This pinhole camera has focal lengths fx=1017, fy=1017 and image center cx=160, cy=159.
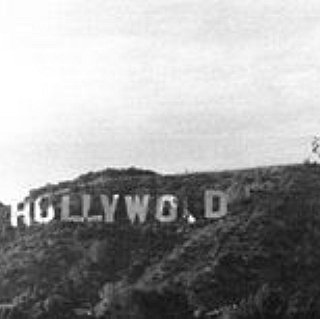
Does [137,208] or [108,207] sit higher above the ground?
[108,207]

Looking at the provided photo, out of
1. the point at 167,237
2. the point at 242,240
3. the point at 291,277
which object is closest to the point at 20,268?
the point at 167,237

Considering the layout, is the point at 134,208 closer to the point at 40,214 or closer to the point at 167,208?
the point at 167,208

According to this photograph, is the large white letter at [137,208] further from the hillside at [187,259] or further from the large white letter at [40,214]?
the large white letter at [40,214]

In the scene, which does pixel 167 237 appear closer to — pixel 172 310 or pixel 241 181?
pixel 241 181

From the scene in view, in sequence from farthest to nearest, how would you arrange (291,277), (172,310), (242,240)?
(242,240), (291,277), (172,310)

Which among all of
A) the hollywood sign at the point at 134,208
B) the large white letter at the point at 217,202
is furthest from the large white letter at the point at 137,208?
the large white letter at the point at 217,202

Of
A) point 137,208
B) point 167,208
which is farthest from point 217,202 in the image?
point 137,208

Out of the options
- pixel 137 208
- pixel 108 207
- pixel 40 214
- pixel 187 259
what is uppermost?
pixel 108 207
